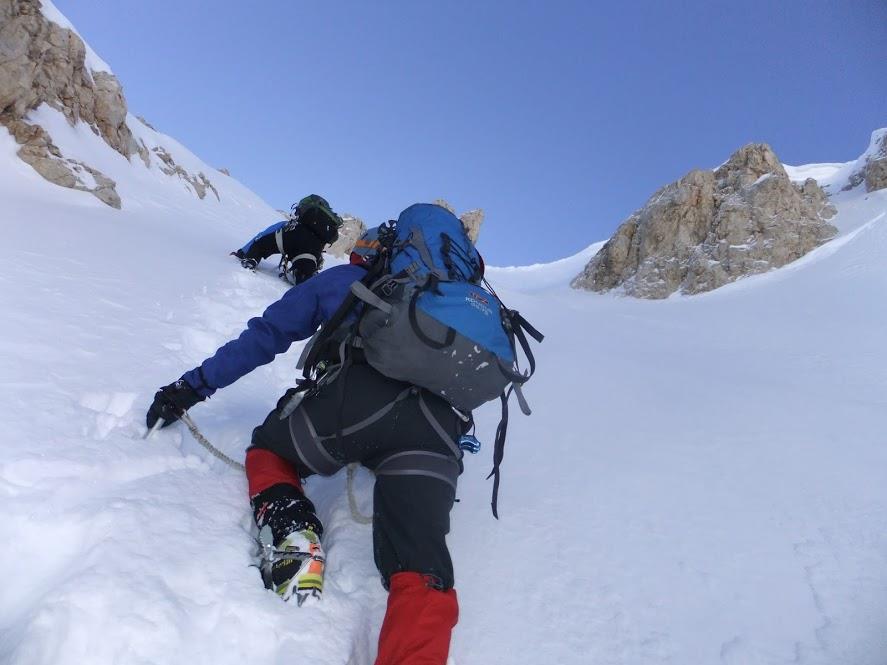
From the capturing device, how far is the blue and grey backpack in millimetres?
Result: 2260

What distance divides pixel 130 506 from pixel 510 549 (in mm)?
1934

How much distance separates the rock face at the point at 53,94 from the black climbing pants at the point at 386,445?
11.0m

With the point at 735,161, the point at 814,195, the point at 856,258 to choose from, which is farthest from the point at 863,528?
the point at 735,161

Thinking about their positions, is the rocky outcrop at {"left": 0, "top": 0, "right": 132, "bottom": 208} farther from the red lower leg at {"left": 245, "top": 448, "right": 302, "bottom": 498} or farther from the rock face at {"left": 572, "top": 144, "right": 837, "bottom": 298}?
the rock face at {"left": 572, "top": 144, "right": 837, "bottom": 298}

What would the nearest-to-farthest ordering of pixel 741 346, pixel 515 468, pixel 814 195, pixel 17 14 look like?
pixel 515 468, pixel 741 346, pixel 17 14, pixel 814 195

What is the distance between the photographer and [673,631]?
2127mm

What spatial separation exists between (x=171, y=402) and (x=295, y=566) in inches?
49.5

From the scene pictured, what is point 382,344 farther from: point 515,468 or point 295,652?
point 515,468

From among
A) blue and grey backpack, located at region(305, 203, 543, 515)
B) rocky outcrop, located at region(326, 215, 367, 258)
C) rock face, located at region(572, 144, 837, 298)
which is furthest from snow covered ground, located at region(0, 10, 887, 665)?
rocky outcrop, located at region(326, 215, 367, 258)

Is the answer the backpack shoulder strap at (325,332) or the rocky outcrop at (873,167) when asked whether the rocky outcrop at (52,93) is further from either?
the rocky outcrop at (873,167)

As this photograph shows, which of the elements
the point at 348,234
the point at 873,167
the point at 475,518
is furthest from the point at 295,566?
the point at 348,234

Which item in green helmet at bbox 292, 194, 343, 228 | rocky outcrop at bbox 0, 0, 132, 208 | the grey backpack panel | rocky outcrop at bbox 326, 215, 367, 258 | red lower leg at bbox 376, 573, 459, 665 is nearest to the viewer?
red lower leg at bbox 376, 573, 459, 665

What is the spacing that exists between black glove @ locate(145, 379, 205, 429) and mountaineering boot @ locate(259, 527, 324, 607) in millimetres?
973

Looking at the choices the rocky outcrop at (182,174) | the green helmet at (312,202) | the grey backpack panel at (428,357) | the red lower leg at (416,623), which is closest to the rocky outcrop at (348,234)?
the rocky outcrop at (182,174)
